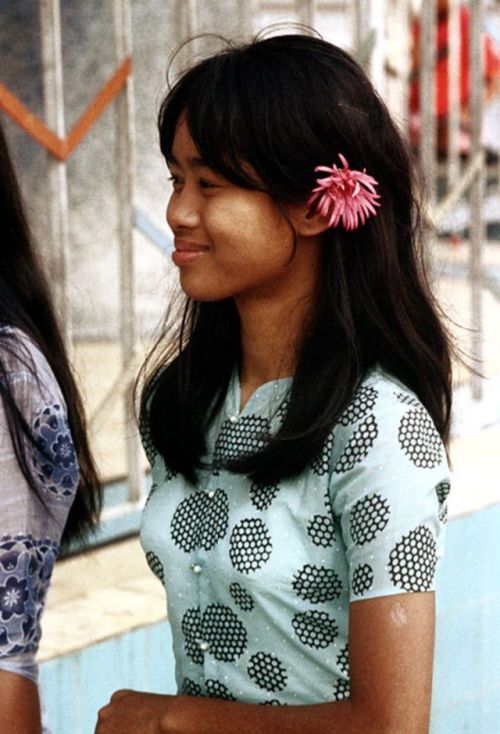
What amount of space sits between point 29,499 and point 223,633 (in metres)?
0.27

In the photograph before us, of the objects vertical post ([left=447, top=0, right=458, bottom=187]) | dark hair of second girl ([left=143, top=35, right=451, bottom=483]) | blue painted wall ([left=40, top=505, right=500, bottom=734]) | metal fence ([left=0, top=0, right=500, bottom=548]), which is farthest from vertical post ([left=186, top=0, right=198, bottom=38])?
dark hair of second girl ([left=143, top=35, right=451, bottom=483])

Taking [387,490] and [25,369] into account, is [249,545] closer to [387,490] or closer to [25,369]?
[387,490]

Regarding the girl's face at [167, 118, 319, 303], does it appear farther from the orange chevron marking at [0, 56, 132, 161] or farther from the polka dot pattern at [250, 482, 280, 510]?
the orange chevron marking at [0, 56, 132, 161]

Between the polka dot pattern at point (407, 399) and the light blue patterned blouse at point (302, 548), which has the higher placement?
the polka dot pattern at point (407, 399)

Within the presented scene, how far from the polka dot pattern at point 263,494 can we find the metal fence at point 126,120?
5.18 ft

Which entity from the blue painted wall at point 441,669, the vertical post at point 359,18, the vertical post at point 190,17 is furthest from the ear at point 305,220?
the vertical post at point 359,18

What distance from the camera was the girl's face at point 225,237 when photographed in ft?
5.32

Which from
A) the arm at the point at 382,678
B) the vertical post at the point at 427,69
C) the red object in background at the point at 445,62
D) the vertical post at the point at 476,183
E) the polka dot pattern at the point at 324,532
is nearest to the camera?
the arm at the point at 382,678

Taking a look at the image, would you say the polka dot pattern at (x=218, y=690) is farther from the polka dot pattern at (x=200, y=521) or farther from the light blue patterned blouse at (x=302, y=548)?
the polka dot pattern at (x=200, y=521)

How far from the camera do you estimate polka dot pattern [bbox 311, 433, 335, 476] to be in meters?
1.58

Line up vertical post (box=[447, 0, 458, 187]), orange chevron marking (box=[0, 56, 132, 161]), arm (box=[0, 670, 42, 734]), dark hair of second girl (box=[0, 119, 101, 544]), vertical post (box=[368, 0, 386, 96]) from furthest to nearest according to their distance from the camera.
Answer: vertical post (box=[447, 0, 458, 187])
vertical post (box=[368, 0, 386, 96])
orange chevron marking (box=[0, 56, 132, 161])
dark hair of second girl (box=[0, 119, 101, 544])
arm (box=[0, 670, 42, 734])

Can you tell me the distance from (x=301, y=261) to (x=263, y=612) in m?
0.40

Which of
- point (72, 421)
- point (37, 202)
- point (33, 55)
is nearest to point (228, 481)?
point (72, 421)

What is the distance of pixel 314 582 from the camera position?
1566 mm
